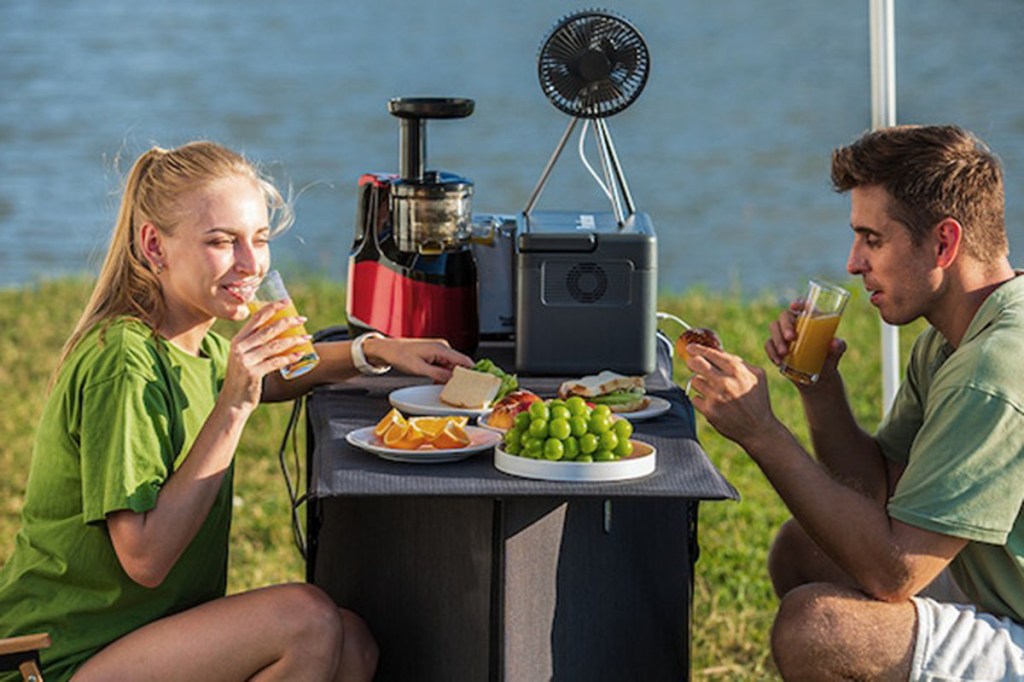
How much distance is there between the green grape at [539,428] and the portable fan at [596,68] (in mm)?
1036

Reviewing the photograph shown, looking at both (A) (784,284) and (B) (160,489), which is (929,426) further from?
(A) (784,284)

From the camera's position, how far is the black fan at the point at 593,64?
3.79 m

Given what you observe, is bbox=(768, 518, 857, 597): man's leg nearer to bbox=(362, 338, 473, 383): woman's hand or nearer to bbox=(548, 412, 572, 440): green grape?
bbox=(362, 338, 473, 383): woman's hand

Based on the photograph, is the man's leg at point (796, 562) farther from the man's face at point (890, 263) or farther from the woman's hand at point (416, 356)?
the woman's hand at point (416, 356)

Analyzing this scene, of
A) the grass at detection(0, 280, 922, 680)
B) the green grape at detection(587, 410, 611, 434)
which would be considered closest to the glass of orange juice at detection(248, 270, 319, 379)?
the green grape at detection(587, 410, 611, 434)

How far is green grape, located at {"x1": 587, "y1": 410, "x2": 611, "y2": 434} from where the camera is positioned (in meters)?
2.83

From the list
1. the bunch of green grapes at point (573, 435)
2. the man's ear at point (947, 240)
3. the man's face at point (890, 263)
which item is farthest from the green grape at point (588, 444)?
the man's ear at point (947, 240)

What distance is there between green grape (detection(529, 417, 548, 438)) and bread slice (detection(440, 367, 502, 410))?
448 millimetres

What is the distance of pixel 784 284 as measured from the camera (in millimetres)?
9633

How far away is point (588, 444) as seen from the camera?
9.24ft

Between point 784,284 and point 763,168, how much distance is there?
3248 millimetres

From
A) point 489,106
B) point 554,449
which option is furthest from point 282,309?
point 489,106

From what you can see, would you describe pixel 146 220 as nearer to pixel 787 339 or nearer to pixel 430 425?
pixel 430 425

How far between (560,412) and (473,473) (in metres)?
0.17
